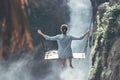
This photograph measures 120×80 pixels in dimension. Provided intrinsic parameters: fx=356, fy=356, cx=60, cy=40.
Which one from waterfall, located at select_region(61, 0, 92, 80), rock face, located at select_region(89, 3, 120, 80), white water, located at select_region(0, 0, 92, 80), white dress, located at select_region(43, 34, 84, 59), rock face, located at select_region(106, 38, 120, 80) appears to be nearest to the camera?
white dress, located at select_region(43, 34, 84, 59)

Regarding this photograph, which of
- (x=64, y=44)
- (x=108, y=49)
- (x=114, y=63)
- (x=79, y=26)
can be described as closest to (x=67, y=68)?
(x=79, y=26)

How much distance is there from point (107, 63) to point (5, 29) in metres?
26.8

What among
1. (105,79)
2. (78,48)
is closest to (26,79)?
→ (78,48)

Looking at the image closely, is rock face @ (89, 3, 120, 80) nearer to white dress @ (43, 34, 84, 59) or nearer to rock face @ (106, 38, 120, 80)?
rock face @ (106, 38, 120, 80)

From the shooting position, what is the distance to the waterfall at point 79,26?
1928 inches

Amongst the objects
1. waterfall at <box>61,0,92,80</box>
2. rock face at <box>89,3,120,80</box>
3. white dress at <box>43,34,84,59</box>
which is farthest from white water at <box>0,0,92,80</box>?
white dress at <box>43,34,84,59</box>

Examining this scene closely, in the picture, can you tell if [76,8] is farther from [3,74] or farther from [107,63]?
[107,63]

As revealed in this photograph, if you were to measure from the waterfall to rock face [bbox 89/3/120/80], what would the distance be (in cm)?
1704

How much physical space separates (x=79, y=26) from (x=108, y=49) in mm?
21248

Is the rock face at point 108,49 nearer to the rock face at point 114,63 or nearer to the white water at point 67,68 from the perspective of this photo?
the rock face at point 114,63

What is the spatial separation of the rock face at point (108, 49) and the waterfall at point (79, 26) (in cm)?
1704

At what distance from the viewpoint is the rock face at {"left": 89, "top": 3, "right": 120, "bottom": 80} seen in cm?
2652

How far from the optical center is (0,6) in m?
1.60

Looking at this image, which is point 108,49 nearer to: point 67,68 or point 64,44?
point 64,44
